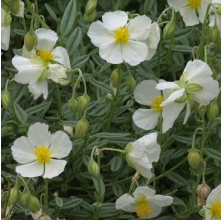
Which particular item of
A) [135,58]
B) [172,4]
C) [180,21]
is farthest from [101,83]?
[180,21]

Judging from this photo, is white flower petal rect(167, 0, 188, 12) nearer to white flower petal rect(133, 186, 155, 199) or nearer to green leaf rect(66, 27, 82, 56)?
green leaf rect(66, 27, 82, 56)

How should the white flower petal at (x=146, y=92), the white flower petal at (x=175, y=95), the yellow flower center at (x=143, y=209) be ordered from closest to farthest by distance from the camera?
the white flower petal at (x=175, y=95)
the yellow flower center at (x=143, y=209)
the white flower petal at (x=146, y=92)

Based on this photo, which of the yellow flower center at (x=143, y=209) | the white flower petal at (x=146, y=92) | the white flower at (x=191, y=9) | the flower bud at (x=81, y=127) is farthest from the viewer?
the white flower at (x=191, y=9)

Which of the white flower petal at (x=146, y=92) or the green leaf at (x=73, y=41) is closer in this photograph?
the white flower petal at (x=146, y=92)

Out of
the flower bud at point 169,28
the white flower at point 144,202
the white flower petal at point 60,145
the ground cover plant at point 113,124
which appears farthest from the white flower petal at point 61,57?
the white flower at point 144,202

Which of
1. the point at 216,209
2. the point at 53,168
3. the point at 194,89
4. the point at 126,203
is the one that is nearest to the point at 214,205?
the point at 216,209

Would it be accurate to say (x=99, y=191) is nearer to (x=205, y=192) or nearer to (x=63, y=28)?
(x=205, y=192)

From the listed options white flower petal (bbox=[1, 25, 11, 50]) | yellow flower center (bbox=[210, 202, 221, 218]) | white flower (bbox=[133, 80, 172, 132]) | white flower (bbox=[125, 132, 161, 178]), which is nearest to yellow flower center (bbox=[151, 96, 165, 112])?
white flower (bbox=[133, 80, 172, 132])

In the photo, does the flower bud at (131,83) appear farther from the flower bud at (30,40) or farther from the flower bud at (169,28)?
the flower bud at (30,40)

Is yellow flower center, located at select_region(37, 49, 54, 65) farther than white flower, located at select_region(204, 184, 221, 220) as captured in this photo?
Yes
